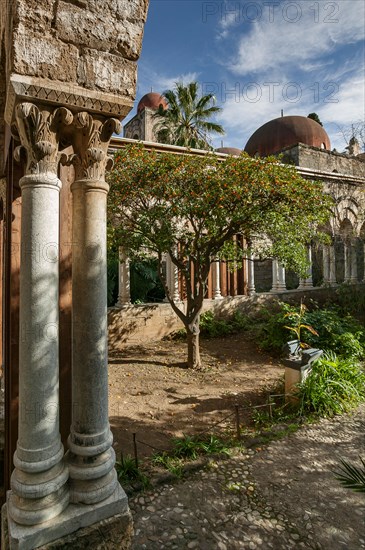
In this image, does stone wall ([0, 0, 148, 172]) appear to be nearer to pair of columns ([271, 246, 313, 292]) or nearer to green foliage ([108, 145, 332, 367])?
green foliage ([108, 145, 332, 367])

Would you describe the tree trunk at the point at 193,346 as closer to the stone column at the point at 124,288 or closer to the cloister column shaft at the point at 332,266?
the stone column at the point at 124,288

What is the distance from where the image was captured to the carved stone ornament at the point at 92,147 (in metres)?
2.33

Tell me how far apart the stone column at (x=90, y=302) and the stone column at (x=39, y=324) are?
0.18 metres

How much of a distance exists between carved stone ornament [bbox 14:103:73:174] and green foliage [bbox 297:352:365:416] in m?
4.72

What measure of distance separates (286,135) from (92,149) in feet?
66.2

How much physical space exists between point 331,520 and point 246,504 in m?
0.75

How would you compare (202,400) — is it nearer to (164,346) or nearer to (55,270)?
(164,346)

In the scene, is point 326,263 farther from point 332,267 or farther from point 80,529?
point 80,529

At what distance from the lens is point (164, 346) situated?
30.5 ft

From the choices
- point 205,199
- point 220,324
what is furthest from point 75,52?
point 220,324

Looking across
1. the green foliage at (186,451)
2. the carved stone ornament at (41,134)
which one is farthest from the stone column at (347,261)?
the carved stone ornament at (41,134)

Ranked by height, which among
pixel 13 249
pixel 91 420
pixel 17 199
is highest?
pixel 17 199

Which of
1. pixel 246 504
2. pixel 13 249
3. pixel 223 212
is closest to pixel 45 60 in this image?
pixel 13 249

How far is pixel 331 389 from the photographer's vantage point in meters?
5.08
